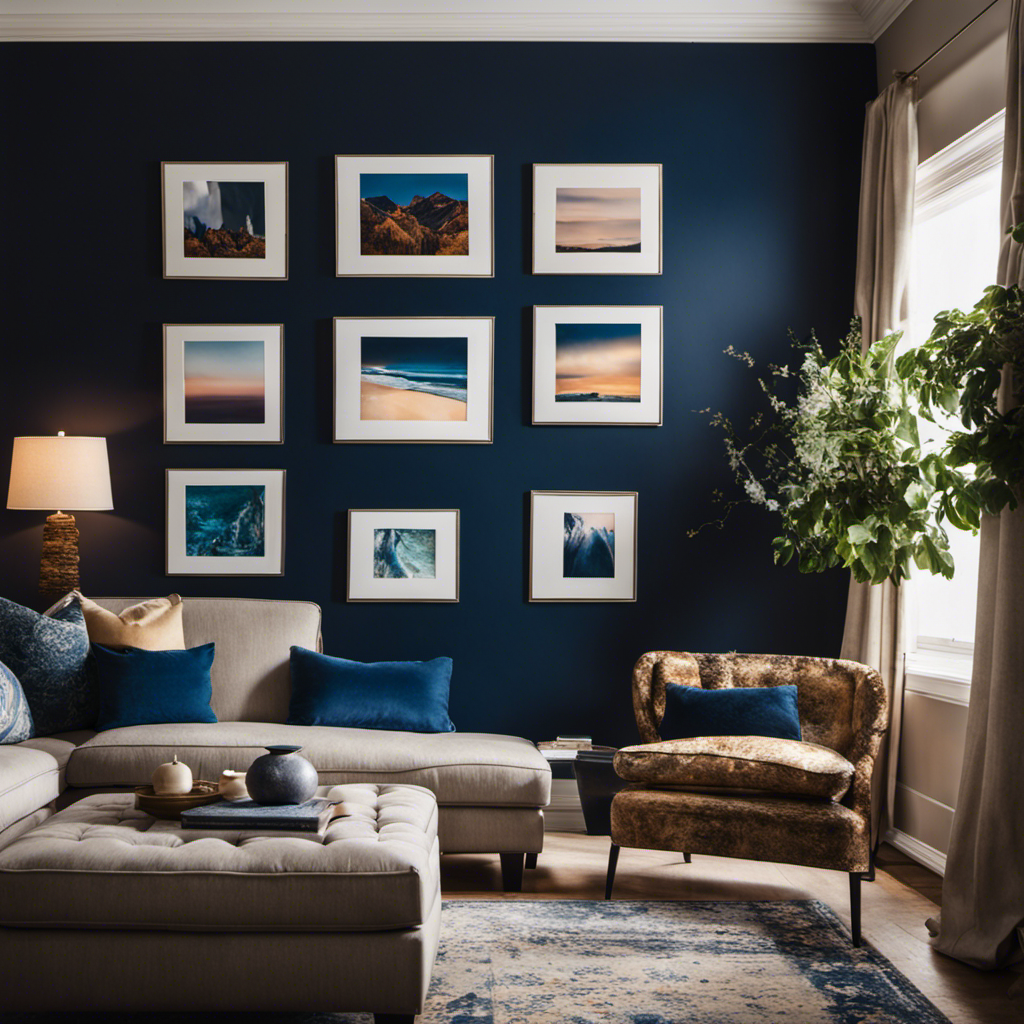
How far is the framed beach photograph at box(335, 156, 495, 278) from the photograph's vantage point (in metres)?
4.33

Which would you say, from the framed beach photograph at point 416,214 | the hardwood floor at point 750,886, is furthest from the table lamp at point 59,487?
the hardwood floor at point 750,886

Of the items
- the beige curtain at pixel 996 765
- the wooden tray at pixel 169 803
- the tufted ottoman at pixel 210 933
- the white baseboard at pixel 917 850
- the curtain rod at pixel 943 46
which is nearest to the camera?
the tufted ottoman at pixel 210 933

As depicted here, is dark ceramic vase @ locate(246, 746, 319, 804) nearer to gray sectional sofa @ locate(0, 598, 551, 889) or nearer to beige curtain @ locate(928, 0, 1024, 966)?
gray sectional sofa @ locate(0, 598, 551, 889)

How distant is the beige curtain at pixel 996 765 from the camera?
2.68 metres

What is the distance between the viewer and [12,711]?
3312mm

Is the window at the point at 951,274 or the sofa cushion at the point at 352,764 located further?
the window at the point at 951,274

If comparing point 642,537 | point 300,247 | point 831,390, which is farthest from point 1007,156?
point 300,247

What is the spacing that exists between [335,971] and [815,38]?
4.29m

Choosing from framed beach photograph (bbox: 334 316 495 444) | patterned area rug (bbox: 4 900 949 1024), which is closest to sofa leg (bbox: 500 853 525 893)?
patterned area rug (bbox: 4 900 949 1024)

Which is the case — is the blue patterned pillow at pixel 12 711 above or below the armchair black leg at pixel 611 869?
above

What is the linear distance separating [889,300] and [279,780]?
3000 millimetres

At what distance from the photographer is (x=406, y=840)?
92.0 inches

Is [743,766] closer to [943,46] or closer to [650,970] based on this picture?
[650,970]

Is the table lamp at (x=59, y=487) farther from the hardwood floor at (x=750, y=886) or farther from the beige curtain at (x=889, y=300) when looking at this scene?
the beige curtain at (x=889, y=300)
